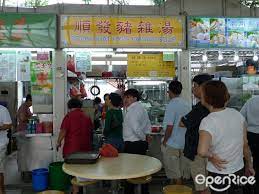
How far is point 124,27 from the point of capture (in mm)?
5574

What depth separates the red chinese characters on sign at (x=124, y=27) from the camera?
5557 millimetres

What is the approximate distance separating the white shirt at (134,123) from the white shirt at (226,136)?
209cm

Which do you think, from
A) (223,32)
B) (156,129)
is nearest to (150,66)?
(156,129)

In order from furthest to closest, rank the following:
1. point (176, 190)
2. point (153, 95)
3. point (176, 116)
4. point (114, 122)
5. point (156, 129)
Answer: point (153, 95)
point (156, 129)
point (114, 122)
point (176, 116)
point (176, 190)

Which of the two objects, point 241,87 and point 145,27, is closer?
point 145,27

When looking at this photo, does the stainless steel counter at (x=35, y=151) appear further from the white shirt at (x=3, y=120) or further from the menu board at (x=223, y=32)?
the menu board at (x=223, y=32)

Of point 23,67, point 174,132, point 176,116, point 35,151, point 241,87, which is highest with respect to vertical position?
point 23,67

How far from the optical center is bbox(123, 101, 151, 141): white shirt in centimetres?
469

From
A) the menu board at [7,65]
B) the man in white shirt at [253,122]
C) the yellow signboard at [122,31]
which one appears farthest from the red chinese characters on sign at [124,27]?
the man in white shirt at [253,122]

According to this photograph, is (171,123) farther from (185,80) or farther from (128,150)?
(185,80)

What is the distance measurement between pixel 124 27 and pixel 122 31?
0.25ft

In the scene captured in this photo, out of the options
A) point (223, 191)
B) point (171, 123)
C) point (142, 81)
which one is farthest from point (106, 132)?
point (223, 191)

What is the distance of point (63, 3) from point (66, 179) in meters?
3.04

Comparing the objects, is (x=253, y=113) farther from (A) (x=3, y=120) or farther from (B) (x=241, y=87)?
(A) (x=3, y=120)
